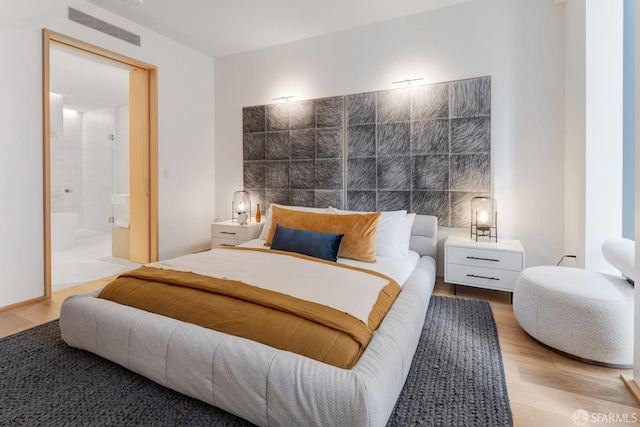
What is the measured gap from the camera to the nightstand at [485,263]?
2.61m

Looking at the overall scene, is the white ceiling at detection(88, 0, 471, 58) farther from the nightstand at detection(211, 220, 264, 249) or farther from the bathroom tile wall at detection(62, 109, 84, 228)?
the bathroom tile wall at detection(62, 109, 84, 228)

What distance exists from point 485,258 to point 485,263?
0.04m

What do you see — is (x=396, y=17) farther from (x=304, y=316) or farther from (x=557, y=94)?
(x=304, y=316)

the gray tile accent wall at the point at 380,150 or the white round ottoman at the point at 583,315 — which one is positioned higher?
the gray tile accent wall at the point at 380,150

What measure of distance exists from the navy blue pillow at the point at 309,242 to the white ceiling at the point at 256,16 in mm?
2159

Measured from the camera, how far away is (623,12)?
2.33 meters

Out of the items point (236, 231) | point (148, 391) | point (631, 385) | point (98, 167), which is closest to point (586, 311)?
point (631, 385)

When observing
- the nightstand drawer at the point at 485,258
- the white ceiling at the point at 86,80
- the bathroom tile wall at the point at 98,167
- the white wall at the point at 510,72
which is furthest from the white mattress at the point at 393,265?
the bathroom tile wall at the point at 98,167

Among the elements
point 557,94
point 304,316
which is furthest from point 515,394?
point 557,94

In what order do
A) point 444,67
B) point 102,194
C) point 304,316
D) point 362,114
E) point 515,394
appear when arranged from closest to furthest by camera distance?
point 304,316 → point 515,394 → point 444,67 → point 362,114 → point 102,194

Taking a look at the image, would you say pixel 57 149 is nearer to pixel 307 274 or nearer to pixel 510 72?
pixel 307 274

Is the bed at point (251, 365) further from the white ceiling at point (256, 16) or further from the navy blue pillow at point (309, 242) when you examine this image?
the white ceiling at point (256, 16)

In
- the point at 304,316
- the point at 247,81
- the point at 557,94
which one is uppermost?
the point at 247,81

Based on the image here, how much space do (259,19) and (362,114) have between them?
1.44m
